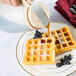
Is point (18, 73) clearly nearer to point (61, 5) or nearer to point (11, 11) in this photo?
point (11, 11)

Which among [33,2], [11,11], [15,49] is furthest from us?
[15,49]

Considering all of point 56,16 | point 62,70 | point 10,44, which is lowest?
point 62,70

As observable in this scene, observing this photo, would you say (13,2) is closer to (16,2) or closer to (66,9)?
(16,2)

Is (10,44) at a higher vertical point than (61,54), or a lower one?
higher

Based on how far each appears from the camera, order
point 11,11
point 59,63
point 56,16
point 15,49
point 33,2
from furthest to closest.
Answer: point 56,16 < point 15,49 < point 59,63 < point 11,11 < point 33,2

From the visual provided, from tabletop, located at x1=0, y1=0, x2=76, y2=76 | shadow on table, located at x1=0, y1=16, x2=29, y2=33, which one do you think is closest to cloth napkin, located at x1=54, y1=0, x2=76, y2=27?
tabletop, located at x1=0, y1=0, x2=76, y2=76

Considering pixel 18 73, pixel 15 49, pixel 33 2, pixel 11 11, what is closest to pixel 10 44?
pixel 15 49

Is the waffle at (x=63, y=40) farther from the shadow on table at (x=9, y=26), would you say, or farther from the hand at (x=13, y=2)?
the hand at (x=13, y=2)
